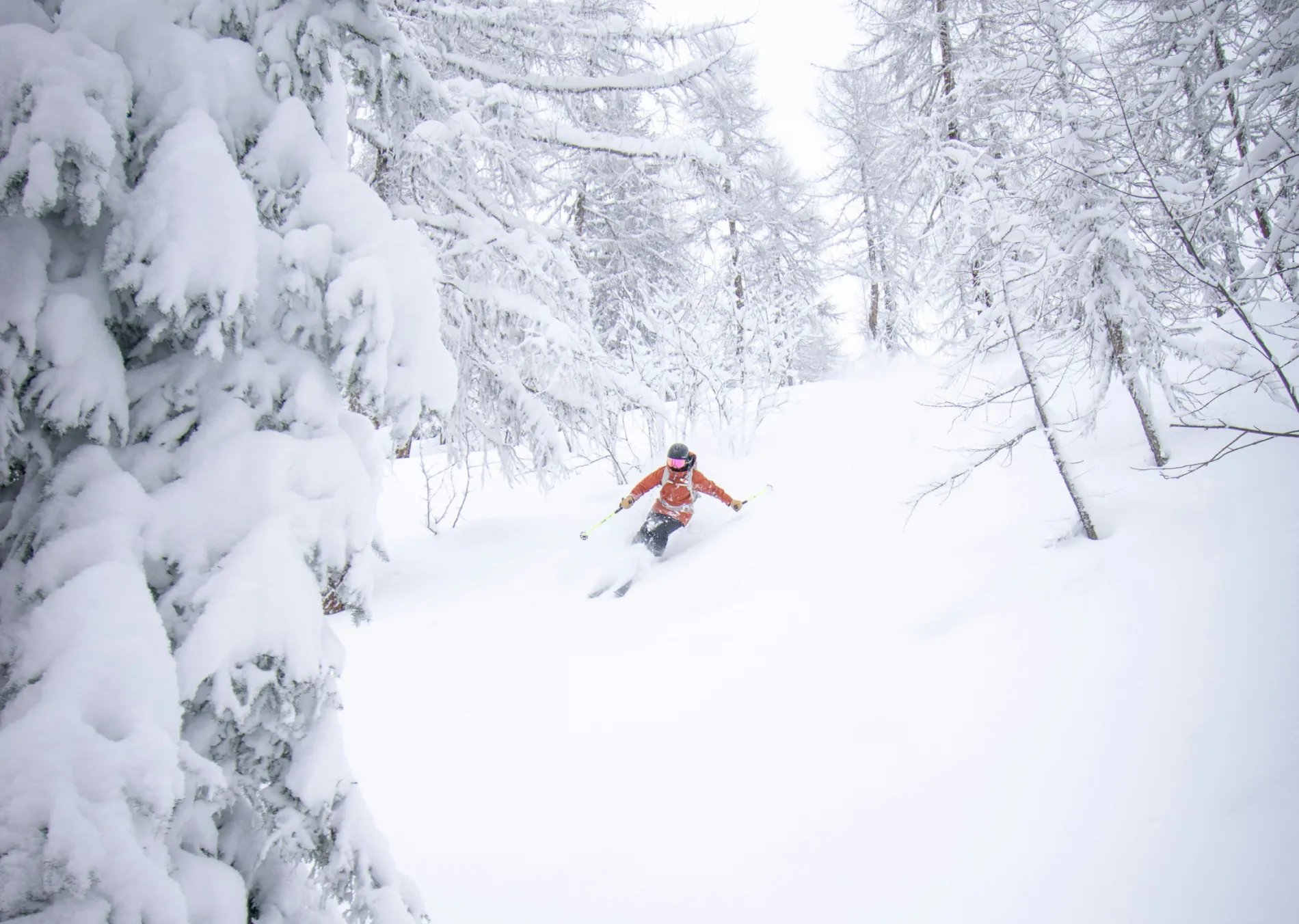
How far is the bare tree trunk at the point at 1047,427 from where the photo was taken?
430 centimetres

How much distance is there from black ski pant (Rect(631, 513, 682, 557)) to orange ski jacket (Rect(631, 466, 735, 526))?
6cm

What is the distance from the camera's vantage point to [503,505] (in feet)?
34.7

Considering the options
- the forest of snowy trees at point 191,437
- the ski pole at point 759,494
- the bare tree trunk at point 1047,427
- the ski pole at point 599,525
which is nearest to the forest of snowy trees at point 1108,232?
the bare tree trunk at point 1047,427

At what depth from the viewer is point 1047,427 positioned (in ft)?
14.4

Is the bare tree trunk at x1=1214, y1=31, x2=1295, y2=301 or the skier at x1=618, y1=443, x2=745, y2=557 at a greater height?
the bare tree trunk at x1=1214, y1=31, x2=1295, y2=301

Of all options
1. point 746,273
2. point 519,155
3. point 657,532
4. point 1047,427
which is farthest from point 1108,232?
point 746,273

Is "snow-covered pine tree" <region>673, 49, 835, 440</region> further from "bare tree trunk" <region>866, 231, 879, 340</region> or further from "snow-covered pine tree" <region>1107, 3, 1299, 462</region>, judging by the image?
"snow-covered pine tree" <region>1107, 3, 1299, 462</region>

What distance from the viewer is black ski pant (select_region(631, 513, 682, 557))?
23.7ft

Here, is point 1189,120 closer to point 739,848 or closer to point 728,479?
point 728,479

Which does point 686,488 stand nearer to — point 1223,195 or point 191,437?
point 1223,195

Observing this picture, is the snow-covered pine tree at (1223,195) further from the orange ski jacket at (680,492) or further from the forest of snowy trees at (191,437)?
the orange ski jacket at (680,492)

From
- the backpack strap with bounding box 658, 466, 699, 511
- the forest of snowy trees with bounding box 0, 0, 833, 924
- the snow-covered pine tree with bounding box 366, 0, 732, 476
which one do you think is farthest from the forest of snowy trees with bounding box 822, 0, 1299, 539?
the forest of snowy trees with bounding box 0, 0, 833, 924

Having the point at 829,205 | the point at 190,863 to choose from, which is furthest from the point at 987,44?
the point at 829,205

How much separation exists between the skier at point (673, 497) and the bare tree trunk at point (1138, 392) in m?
4.02
